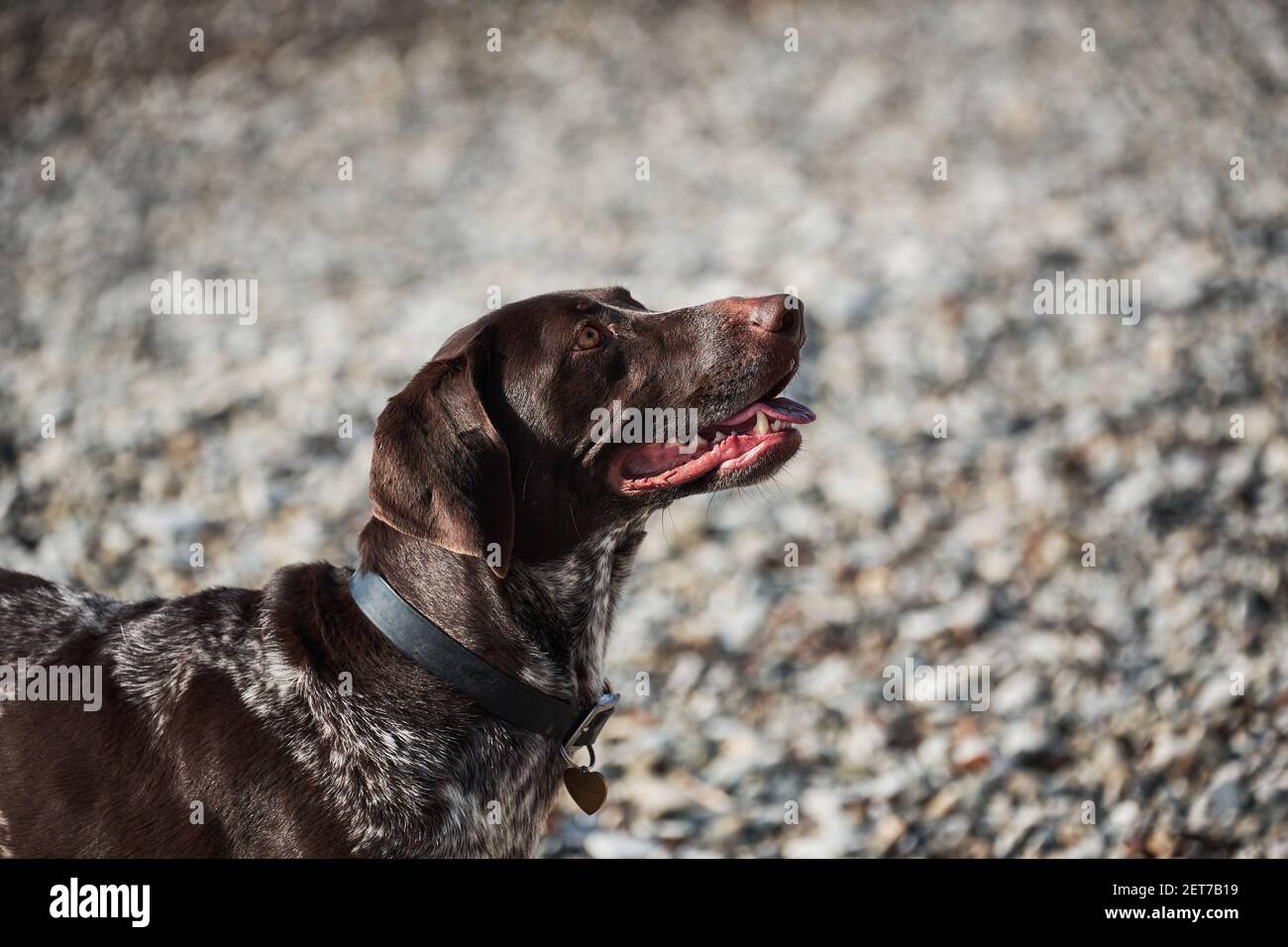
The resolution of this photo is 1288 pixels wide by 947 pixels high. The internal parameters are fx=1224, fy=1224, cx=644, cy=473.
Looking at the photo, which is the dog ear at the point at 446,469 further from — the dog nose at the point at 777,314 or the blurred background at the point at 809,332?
the blurred background at the point at 809,332

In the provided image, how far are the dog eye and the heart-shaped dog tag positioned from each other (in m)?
0.99

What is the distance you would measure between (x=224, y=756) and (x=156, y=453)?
3.40m

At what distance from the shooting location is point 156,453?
18.5 ft

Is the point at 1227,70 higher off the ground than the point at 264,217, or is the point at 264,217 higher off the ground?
the point at 1227,70

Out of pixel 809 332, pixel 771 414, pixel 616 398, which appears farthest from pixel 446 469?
pixel 809 332

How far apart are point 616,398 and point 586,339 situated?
0.16 meters

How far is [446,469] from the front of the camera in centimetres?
260

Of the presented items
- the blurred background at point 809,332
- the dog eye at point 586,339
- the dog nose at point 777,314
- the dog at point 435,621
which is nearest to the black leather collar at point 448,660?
the dog at point 435,621

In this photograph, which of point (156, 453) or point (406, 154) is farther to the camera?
point (406, 154)

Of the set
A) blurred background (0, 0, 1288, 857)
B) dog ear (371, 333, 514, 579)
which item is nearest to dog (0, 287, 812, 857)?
dog ear (371, 333, 514, 579)

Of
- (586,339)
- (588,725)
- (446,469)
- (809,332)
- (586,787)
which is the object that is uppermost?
(809,332)

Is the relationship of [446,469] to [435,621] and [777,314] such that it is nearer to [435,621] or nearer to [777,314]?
[435,621]

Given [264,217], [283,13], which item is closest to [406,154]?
[264,217]
